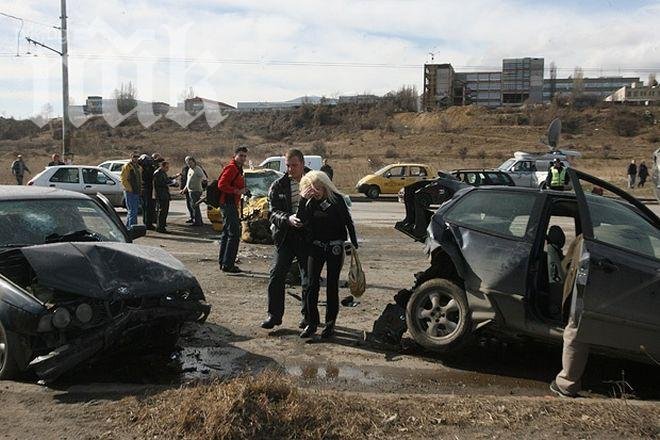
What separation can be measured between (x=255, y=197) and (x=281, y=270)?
7.31 m

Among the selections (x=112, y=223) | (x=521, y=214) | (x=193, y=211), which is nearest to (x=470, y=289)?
(x=521, y=214)

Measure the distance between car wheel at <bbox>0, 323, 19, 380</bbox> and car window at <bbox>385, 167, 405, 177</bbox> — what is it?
→ 2425 cm

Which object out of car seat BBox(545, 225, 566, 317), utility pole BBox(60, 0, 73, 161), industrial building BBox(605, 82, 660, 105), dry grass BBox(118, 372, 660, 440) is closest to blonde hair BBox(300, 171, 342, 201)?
car seat BBox(545, 225, 566, 317)

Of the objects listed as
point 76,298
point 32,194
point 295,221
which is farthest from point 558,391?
point 32,194

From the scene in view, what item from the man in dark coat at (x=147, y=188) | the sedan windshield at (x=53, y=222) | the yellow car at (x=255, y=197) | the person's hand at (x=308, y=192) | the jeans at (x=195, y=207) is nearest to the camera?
the sedan windshield at (x=53, y=222)

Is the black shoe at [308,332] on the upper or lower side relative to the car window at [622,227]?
lower

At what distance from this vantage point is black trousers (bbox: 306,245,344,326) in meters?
6.29

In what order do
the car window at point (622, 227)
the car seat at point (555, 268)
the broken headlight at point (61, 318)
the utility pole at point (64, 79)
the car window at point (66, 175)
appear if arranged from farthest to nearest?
the utility pole at point (64, 79) → the car window at point (66, 175) → the car seat at point (555, 268) → the car window at point (622, 227) → the broken headlight at point (61, 318)

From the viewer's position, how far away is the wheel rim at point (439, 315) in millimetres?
5695

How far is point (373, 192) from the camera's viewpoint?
2809 cm

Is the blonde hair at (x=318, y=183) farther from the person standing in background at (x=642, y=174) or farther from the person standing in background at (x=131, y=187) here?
the person standing in background at (x=642, y=174)

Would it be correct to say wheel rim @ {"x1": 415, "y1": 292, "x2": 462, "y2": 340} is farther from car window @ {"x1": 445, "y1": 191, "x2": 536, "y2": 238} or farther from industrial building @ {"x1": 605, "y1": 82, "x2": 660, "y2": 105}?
industrial building @ {"x1": 605, "y1": 82, "x2": 660, "y2": 105}

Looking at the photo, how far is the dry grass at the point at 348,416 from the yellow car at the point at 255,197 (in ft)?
28.6

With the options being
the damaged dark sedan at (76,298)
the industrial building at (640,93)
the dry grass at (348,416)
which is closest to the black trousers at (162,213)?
the damaged dark sedan at (76,298)
